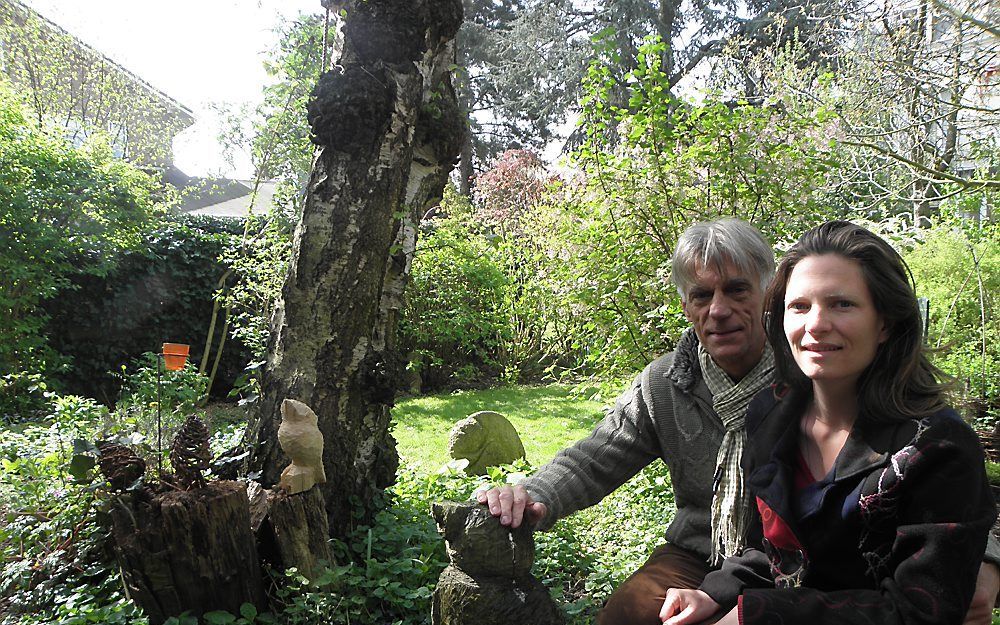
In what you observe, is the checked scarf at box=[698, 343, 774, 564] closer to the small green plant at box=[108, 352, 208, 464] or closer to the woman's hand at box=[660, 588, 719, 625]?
the woman's hand at box=[660, 588, 719, 625]

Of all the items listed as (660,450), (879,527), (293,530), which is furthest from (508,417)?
(879,527)

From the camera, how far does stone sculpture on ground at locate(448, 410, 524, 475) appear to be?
5750 millimetres

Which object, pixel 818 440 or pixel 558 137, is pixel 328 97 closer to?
pixel 818 440

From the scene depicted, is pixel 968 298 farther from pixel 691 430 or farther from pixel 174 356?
pixel 174 356

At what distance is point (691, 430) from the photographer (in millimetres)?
2123

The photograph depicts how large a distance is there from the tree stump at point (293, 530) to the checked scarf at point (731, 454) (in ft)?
5.33

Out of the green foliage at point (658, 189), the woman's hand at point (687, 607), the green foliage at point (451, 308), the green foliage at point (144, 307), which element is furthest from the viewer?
the green foliage at point (451, 308)

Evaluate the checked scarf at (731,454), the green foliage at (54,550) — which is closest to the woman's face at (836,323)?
the checked scarf at (731,454)

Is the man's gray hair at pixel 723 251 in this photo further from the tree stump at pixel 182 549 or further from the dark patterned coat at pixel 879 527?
the tree stump at pixel 182 549

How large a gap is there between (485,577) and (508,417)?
6157 millimetres

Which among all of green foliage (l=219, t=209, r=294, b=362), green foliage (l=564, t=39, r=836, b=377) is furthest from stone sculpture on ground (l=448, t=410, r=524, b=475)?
green foliage (l=219, t=209, r=294, b=362)

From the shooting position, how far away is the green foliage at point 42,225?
22.2ft

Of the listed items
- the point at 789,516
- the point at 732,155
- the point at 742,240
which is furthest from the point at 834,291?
the point at 732,155

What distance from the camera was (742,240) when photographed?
6.86ft
